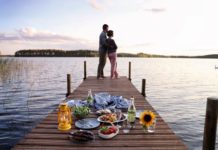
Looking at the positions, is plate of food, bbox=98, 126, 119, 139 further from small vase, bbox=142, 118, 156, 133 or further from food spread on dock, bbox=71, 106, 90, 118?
food spread on dock, bbox=71, 106, 90, 118

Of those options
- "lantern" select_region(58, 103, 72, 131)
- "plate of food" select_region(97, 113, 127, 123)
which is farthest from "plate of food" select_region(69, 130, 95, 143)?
"plate of food" select_region(97, 113, 127, 123)

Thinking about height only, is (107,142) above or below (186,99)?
above

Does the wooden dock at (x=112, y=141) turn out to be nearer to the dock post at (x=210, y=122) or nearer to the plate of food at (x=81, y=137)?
the plate of food at (x=81, y=137)

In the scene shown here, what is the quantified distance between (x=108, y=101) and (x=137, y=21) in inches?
1243

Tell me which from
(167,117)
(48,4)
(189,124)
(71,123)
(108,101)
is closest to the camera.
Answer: (71,123)

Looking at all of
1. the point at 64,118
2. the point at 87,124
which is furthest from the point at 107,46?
the point at 64,118

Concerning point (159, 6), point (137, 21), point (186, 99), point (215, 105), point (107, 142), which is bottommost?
point (186, 99)

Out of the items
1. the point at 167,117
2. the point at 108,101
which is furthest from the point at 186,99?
the point at 108,101

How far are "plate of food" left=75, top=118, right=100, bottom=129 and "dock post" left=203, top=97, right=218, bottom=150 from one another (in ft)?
6.81

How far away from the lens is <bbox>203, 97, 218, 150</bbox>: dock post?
14.1 feet

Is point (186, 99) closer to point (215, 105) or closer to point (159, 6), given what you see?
point (215, 105)

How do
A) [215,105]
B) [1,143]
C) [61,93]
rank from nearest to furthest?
[215,105]
[1,143]
[61,93]

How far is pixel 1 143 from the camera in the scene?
9.38m

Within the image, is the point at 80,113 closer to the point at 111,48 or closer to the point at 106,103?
the point at 106,103
